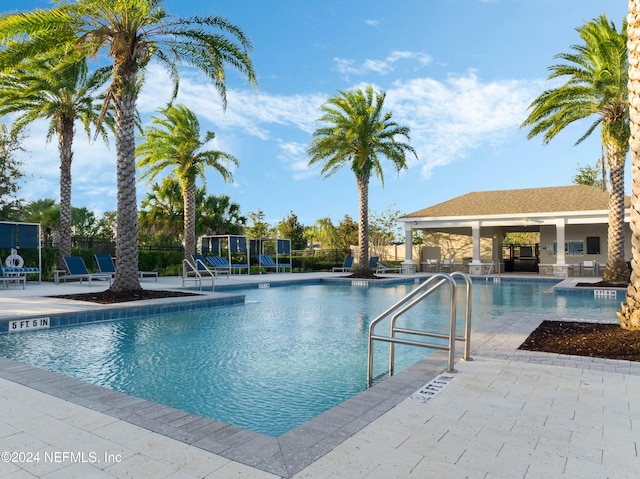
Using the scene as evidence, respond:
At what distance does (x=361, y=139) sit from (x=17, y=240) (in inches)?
584

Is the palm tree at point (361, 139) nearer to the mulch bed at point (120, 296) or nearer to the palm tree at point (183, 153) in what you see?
the palm tree at point (183, 153)

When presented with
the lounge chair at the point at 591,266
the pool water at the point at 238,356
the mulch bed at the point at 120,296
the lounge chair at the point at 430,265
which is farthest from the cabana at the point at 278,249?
the lounge chair at the point at 591,266

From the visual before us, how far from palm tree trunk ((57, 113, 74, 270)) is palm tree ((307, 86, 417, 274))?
10.7 meters

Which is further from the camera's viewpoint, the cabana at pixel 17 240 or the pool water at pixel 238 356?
the cabana at pixel 17 240

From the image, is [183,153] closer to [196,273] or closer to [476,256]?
[196,273]

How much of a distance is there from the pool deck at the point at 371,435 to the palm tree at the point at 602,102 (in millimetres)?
13852

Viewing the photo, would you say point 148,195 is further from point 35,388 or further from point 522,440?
point 522,440

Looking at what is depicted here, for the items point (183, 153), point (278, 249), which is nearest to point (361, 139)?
point (183, 153)

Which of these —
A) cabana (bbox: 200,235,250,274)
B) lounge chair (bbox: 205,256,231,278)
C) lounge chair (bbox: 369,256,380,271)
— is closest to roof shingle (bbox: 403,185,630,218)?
lounge chair (bbox: 369,256,380,271)

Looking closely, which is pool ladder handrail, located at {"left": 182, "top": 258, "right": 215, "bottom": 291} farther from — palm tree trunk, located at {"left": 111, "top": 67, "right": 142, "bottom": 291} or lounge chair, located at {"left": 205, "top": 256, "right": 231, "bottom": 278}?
palm tree trunk, located at {"left": 111, "top": 67, "right": 142, "bottom": 291}

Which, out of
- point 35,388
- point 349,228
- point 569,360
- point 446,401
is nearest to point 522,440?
point 446,401

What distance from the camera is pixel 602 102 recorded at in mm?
15477

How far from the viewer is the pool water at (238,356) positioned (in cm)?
453

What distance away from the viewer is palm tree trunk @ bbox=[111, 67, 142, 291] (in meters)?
11.8
